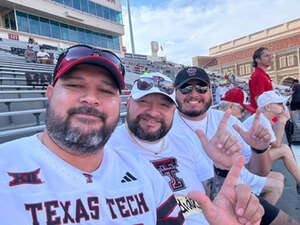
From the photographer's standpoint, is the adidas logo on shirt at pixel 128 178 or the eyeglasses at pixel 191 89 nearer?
the adidas logo on shirt at pixel 128 178

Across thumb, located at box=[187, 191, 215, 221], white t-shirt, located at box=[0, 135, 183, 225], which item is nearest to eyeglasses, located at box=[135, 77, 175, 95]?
white t-shirt, located at box=[0, 135, 183, 225]

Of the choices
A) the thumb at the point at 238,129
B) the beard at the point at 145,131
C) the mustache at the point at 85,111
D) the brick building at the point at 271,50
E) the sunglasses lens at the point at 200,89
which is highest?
the brick building at the point at 271,50

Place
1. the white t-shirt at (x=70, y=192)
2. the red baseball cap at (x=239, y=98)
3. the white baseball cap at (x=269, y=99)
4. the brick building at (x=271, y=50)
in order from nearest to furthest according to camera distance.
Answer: the white t-shirt at (x=70, y=192), the white baseball cap at (x=269, y=99), the red baseball cap at (x=239, y=98), the brick building at (x=271, y=50)

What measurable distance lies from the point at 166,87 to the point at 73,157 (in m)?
1.06

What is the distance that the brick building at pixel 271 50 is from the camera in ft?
105

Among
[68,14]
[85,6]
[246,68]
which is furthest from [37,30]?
[246,68]

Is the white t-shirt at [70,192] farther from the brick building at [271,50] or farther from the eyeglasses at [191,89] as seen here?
the brick building at [271,50]

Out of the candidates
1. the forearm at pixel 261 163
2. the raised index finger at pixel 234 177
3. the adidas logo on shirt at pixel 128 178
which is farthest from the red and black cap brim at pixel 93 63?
the forearm at pixel 261 163

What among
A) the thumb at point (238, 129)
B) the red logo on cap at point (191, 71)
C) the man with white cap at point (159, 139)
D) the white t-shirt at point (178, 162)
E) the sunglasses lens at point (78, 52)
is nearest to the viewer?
the sunglasses lens at point (78, 52)

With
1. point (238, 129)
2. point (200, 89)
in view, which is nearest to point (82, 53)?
point (238, 129)

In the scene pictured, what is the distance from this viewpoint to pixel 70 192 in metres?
0.85

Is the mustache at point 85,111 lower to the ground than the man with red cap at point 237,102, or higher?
higher

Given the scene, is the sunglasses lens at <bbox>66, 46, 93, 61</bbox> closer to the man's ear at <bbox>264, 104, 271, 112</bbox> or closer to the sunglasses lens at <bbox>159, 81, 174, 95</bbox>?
the sunglasses lens at <bbox>159, 81, 174, 95</bbox>

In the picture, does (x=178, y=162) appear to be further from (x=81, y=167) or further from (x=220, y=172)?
(x=81, y=167)
